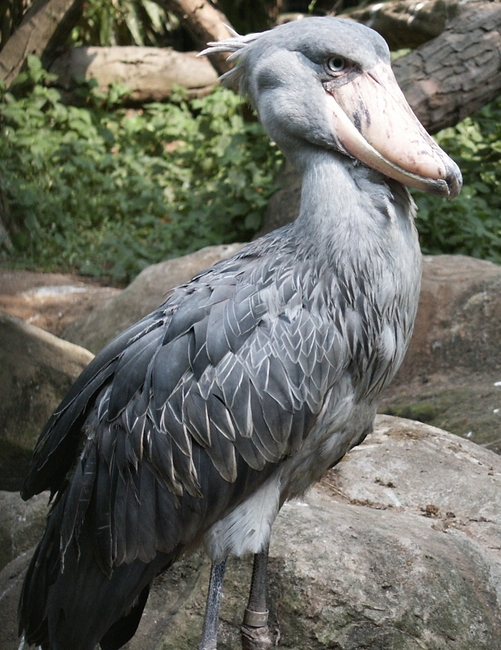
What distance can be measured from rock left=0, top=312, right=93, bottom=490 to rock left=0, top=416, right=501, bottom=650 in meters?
0.81

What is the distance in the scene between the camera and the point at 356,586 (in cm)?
264

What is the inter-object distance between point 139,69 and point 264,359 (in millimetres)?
8335

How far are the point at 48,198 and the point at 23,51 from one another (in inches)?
71.7

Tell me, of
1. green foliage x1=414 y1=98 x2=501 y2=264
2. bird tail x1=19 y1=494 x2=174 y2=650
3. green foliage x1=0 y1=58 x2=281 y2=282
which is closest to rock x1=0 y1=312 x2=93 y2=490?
bird tail x1=19 y1=494 x2=174 y2=650

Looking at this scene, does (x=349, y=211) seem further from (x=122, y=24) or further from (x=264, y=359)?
(x=122, y=24)

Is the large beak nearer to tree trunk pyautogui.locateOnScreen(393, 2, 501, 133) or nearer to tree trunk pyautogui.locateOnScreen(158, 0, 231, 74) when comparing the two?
tree trunk pyautogui.locateOnScreen(393, 2, 501, 133)

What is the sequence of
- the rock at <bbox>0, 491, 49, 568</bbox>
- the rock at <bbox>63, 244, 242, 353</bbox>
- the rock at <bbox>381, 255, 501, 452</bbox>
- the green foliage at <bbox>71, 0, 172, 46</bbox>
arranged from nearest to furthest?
the rock at <bbox>0, 491, 49, 568</bbox>, the rock at <bbox>381, 255, 501, 452</bbox>, the rock at <bbox>63, 244, 242, 353</bbox>, the green foliage at <bbox>71, 0, 172, 46</bbox>

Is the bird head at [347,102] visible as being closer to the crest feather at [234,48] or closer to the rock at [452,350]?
the crest feather at [234,48]

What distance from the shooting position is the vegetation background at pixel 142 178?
Result: 682 centimetres

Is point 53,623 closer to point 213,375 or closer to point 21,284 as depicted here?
point 213,375

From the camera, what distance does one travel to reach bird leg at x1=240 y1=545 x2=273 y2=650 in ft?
8.27

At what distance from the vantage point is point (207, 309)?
2.26m

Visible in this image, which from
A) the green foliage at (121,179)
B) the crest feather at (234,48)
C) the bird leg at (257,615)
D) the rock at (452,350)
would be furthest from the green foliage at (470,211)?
the bird leg at (257,615)

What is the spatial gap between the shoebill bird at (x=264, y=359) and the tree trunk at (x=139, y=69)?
7.60 metres
